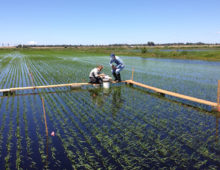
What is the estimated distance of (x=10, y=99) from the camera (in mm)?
9906

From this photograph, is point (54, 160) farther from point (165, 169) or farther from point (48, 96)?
point (48, 96)

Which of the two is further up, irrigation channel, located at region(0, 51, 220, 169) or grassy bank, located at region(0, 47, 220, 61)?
grassy bank, located at region(0, 47, 220, 61)

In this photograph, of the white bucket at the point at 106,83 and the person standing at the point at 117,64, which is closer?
the white bucket at the point at 106,83

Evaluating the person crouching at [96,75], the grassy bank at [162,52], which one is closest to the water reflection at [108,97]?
the person crouching at [96,75]

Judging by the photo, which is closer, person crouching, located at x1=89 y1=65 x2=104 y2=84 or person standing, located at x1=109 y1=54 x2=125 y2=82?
person crouching, located at x1=89 y1=65 x2=104 y2=84

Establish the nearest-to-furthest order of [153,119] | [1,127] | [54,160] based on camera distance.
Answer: [54,160]
[1,127]
[153,119]

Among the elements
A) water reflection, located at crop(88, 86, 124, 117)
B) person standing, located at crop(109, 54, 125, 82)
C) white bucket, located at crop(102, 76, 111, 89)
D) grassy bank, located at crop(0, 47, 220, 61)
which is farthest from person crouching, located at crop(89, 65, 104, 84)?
grassy bank, located at crop(0, 47, 220, 61)

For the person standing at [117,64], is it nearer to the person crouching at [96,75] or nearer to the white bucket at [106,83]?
the person crouching at [96,75]

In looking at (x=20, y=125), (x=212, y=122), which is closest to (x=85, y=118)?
(x=20, y=125)

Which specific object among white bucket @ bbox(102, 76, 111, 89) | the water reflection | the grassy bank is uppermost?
the grassy bank

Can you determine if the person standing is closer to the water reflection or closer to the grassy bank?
the water reflection

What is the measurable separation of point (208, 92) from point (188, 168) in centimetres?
793

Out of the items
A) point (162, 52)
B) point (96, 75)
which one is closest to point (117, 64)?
point (96, 75)

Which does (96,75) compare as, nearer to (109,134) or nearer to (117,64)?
(117,64)
